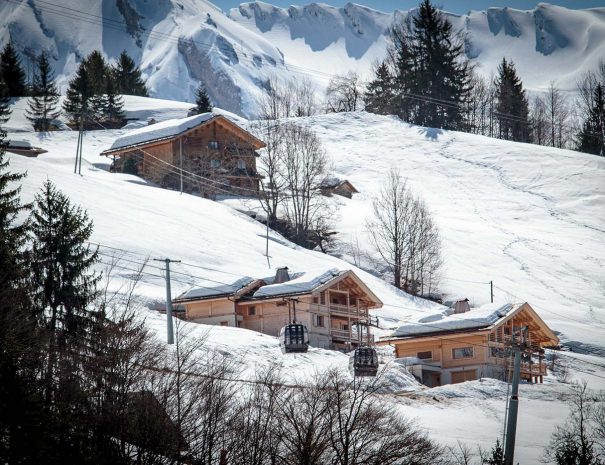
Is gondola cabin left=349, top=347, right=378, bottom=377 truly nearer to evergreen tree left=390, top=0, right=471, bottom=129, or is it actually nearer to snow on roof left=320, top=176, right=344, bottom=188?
snow on roof left=320, top=176, right=344, bottom=188

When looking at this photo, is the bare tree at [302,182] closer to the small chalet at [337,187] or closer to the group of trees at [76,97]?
the small chalet at [337,187]

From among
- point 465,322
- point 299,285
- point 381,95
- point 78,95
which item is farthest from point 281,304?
point 381,95

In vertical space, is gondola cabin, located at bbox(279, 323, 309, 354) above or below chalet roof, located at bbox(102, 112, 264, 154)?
below

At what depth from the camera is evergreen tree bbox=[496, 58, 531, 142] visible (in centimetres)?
12244

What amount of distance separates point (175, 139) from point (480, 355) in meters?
42.7

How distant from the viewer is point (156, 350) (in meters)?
28.2

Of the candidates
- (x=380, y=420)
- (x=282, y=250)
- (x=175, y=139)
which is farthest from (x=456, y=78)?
(x=380, y=420)

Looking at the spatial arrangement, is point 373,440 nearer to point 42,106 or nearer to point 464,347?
point 464,347

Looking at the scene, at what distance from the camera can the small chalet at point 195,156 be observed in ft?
266

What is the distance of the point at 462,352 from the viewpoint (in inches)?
1946

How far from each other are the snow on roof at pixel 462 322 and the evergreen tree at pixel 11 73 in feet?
282

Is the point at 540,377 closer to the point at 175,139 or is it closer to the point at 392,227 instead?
the point at 392,227

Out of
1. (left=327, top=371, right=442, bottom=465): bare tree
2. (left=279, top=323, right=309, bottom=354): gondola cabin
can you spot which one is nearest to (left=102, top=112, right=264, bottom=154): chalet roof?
(left=279, top=323, right=309, bottom=354): gondola cabin

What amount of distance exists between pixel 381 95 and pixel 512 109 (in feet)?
60.4
